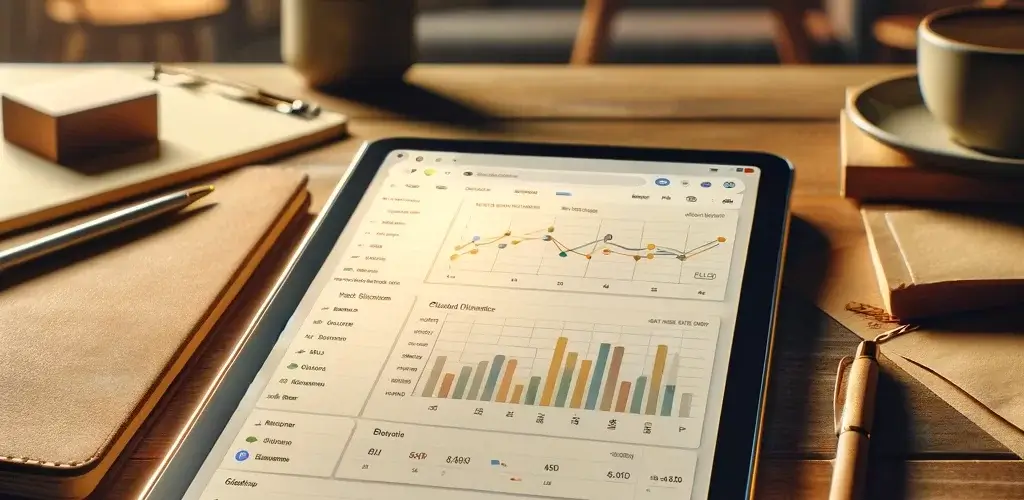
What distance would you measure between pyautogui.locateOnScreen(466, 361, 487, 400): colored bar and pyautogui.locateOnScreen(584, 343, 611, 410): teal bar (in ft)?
0.15

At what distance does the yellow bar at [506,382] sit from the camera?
424mm

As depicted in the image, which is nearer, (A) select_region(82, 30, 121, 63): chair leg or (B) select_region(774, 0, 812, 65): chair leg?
(B) select_region(774, 0, 812, 65): chair leg

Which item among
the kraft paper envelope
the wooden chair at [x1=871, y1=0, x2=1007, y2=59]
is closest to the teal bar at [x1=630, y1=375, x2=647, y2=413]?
the kraft paper envelope

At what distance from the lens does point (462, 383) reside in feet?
1.42

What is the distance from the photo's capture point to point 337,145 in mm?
758

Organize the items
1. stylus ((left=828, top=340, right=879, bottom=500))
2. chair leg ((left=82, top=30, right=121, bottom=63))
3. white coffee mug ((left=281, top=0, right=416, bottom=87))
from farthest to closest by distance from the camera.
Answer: chair leg ((left=82, top=30, right=121, bottom=63))
white coffee mug ((left=281, top=0, right=416, bottom=87))
stylus ((left=828, top=340, right=879, bottom=500))

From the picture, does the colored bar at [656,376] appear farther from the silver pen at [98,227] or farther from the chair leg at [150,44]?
the chair leg at [150,44]

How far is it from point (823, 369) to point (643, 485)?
0.14 meters

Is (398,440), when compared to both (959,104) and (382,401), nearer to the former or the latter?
(382,401)

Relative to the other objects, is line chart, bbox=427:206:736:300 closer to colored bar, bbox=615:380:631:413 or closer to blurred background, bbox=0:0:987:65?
colored bar, bbox=615:380:631:413

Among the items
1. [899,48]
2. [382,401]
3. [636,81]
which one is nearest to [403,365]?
[382,401]

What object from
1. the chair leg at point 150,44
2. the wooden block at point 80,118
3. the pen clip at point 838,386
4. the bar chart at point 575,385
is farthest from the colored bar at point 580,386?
the chair leg at point 150,44

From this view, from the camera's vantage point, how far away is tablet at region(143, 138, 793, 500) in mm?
385

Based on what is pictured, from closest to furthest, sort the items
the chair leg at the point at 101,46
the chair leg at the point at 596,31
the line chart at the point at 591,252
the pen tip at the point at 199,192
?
the line chart at the point at 591,252, the pen tip at the point at 199,192, the chair leg at the point at 596,31, the chair leg at the point at 101,46
